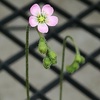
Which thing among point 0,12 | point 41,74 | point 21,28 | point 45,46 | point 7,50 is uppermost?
point 0,12

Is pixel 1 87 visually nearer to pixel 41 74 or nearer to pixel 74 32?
pixel 41 74

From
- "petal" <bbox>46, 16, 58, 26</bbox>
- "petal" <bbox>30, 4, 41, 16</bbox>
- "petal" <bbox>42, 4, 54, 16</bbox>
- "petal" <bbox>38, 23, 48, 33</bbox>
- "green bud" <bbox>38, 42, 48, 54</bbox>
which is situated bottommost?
"green bud" <bbox>38, 42, 48, 54</bbox>

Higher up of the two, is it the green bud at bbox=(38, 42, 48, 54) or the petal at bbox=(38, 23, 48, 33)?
the petal at bbox=(38, 23, 48, 33)

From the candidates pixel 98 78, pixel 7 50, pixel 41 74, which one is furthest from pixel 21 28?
pixel 98 78

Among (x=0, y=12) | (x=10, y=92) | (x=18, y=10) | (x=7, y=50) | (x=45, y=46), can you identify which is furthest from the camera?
(x=0, y=12)

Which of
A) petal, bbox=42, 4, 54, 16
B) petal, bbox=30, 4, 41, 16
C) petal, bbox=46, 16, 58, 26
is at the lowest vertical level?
petal, bbox=46, 16, 58, 26

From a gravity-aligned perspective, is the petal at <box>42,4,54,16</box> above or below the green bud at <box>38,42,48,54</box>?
above

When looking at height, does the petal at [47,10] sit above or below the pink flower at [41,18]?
above

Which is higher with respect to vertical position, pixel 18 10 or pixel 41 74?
pixel 41 74
